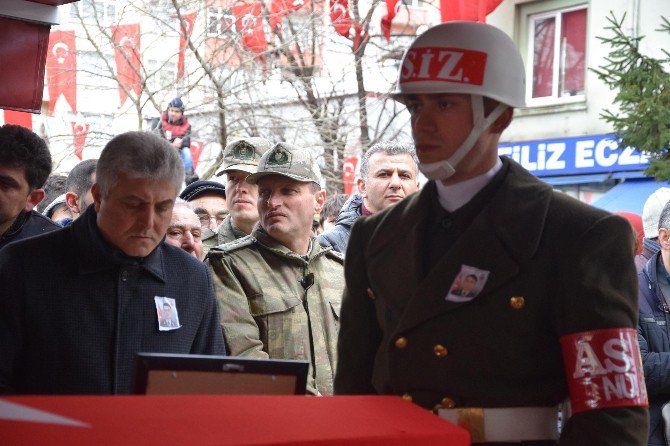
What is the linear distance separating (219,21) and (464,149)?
519 inches

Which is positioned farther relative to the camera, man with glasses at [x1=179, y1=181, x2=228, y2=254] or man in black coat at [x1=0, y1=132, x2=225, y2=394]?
man with glasses at [x1=179, y1=181, x2=228, y2=254]

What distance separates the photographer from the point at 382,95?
20.1 metres

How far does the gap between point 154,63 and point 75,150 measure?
1.96 m

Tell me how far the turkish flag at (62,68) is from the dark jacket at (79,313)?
1166 cm

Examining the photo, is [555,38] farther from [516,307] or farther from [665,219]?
[516,307]

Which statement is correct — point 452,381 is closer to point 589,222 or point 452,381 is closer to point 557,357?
point 557,357

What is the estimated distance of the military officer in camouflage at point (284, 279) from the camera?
17.3ft

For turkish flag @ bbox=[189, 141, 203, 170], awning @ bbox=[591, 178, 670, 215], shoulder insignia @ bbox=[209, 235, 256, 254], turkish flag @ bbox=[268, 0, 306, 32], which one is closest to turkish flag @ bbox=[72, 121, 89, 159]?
turkish flag @ bbox=[189, 141, 203, 170]

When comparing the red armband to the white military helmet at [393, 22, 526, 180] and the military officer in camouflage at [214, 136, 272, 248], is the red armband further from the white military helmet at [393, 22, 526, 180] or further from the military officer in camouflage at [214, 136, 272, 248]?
the military officer in camouflage at [214, 136, 272, 248]

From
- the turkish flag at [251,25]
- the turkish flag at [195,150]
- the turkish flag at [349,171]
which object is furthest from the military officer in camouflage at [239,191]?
the turkish flag at [349,171]

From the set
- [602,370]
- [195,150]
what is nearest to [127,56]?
[195,150]

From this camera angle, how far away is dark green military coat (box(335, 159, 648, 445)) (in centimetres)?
308

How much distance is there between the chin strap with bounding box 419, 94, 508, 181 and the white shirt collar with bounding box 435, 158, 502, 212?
0.07m

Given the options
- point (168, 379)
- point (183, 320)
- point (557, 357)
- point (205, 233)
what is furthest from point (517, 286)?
point (205, 233)
